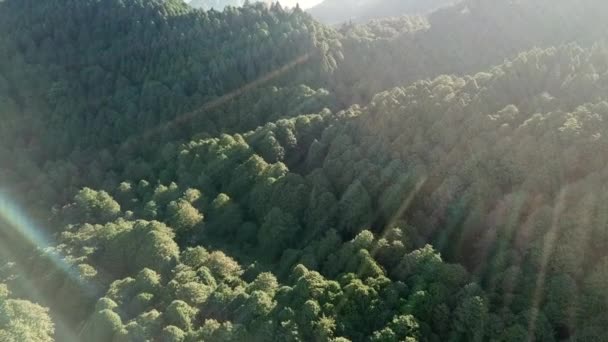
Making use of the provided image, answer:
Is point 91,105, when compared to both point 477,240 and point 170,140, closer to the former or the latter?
point 170,140

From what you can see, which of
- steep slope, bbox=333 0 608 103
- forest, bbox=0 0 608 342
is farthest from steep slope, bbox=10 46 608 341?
steep slope, bbox=333 0 608 103

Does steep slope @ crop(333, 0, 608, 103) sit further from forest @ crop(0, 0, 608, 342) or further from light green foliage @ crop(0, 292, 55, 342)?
light green foliage @ crop(0, 292, 55, 342)

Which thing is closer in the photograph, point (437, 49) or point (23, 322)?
point (23, 322)

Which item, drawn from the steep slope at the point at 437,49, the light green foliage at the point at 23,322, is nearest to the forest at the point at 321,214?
the light green foliage at the point at 23,322

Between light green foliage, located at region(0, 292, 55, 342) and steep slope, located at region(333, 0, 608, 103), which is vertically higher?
steep slope, located at region(333, 0, 608, 103)

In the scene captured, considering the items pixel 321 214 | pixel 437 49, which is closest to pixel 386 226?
pixel 321 214

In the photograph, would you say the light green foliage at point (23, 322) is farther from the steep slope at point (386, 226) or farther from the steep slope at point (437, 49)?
the steep slope at point (437, 49)

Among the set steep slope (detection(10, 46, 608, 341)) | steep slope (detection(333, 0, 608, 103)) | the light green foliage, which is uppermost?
steep slope (detection(333, 0, 608, 103))

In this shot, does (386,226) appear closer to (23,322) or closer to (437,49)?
(23,322)
